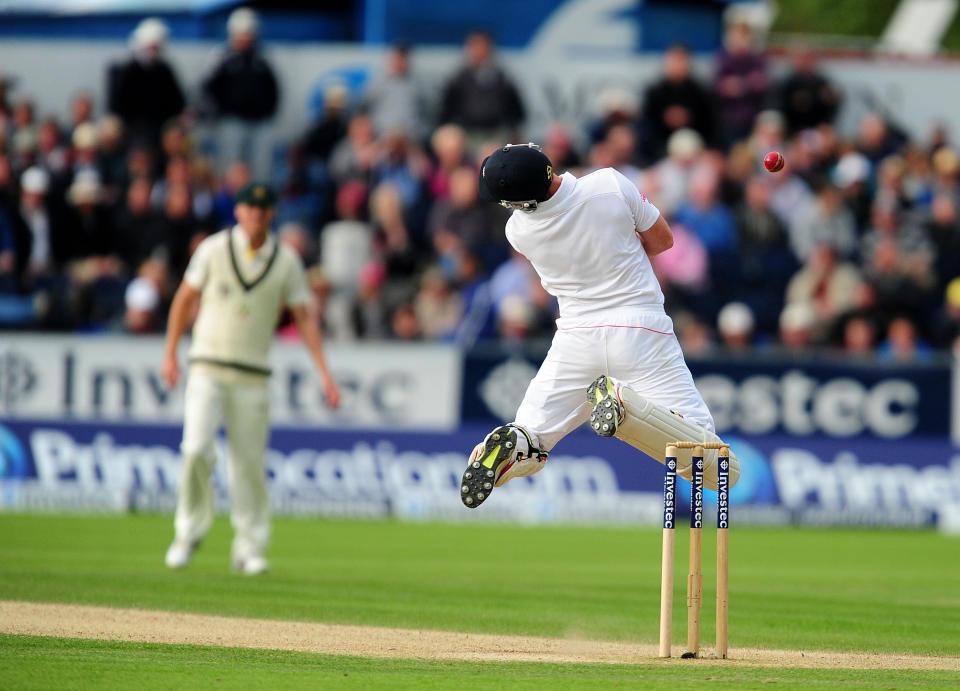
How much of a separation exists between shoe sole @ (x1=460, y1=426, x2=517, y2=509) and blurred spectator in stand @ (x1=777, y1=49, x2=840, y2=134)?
15.0 meters

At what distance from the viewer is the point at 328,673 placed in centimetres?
675

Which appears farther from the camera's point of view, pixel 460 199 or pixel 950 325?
pixel 460 199

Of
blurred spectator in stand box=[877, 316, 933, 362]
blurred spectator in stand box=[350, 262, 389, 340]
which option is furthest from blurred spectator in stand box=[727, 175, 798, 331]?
blurred spectator in stand box=[350, 262, 389, 340]

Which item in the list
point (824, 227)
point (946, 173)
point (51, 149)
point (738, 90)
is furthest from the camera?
point (738, 90)

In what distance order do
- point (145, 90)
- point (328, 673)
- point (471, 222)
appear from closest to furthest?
point (328, 673), point (471, 222), point (145, 90)

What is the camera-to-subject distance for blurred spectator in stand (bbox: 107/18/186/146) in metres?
20.3

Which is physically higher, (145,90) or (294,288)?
(145,90)

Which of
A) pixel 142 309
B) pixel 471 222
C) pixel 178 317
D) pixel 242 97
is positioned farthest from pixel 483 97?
pixel 178 317

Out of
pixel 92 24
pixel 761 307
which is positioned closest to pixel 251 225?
pixel 761 307

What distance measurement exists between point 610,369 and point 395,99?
43.0ft

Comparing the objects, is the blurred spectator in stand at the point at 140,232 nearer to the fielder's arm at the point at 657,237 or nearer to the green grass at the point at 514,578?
the green grass at the point at 514,578

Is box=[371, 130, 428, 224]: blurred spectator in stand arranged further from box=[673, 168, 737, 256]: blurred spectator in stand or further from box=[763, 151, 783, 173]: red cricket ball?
box=[763, 151, 783, 173]: red cricket ball

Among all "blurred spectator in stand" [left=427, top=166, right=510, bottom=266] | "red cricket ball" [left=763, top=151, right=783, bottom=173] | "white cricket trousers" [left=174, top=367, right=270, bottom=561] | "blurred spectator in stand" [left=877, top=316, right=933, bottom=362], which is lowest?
"white cricket trousers" [left=174, top=367, right=270, bottom=561]

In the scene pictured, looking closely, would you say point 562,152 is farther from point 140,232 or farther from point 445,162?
point 140,232
